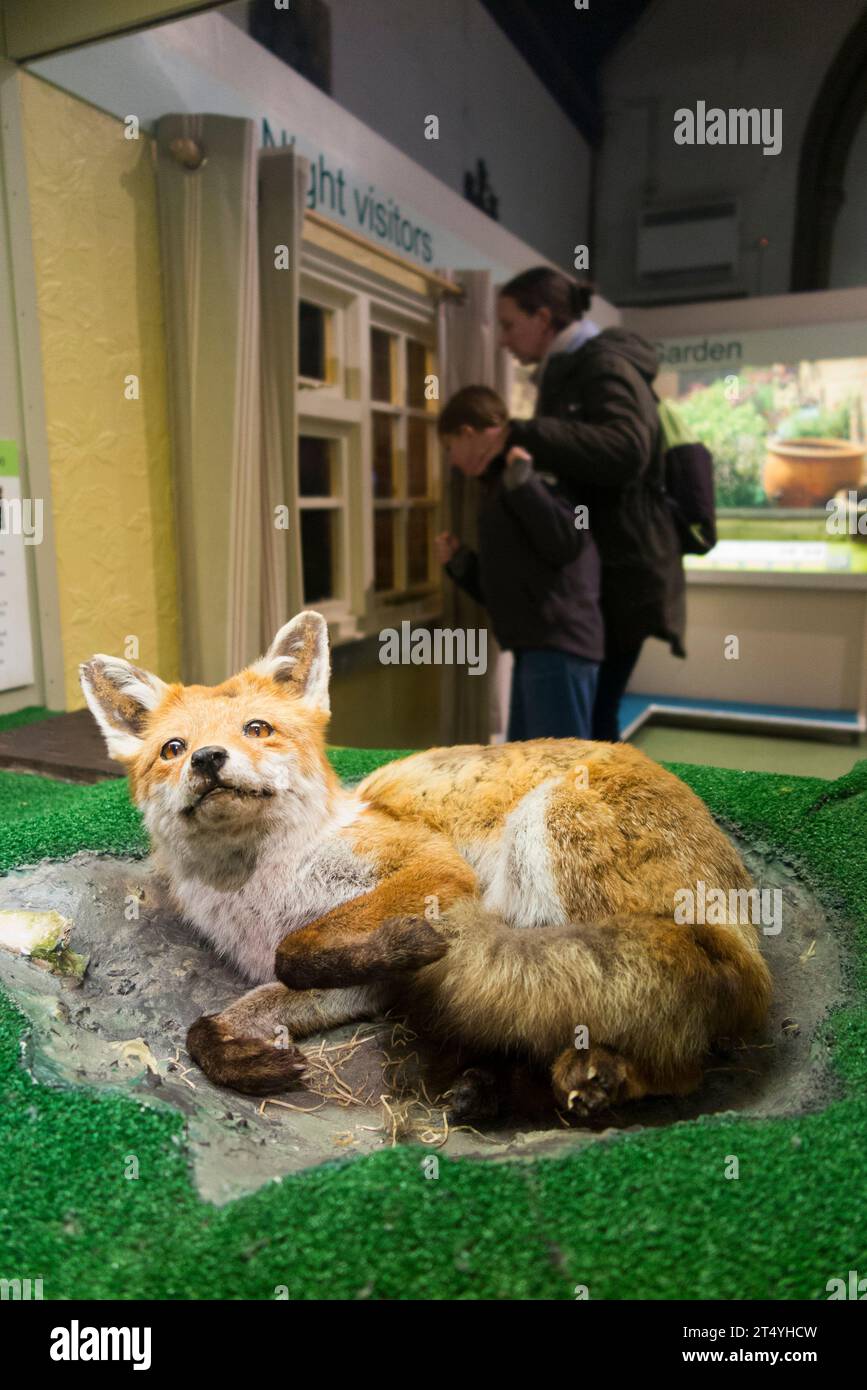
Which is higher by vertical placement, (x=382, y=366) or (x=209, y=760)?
(x=382, y=366)

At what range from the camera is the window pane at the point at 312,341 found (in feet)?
5.75

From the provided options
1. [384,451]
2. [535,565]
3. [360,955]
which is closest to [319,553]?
[384,451]

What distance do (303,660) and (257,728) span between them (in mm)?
154

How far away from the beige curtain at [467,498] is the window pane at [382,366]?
109mm

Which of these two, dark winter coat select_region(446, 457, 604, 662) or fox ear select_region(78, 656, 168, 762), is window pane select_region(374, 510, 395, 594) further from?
fox ear select_region(78, 656, 168, 762)

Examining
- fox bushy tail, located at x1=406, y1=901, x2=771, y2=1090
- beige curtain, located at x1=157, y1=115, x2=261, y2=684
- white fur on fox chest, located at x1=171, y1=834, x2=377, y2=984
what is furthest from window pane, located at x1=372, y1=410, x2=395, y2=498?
fox bushy tail, located at x1=406, y1=901, x2=771, y2=1090

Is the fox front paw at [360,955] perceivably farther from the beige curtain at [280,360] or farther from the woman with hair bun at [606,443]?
the beige curtain at [280,360]

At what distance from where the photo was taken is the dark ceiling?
137cm

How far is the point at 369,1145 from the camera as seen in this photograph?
99 centimetres

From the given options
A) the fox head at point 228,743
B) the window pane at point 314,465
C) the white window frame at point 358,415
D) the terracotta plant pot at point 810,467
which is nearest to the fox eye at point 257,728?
the fox head at point 228,743

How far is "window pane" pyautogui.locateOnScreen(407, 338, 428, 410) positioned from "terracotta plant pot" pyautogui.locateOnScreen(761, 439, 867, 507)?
71 cm

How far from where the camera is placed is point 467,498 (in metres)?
1.67

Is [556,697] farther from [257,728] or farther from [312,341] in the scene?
[312,341]
